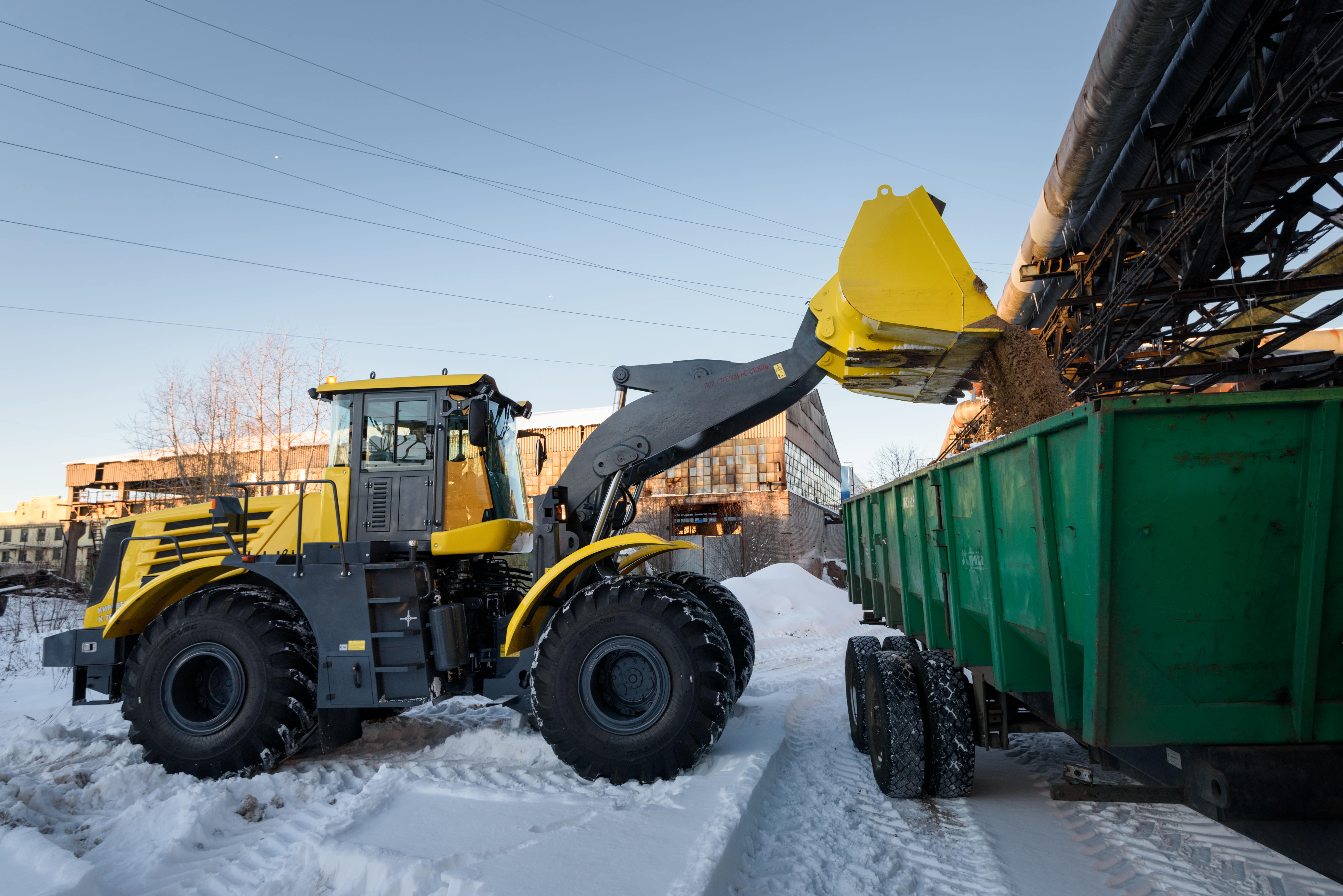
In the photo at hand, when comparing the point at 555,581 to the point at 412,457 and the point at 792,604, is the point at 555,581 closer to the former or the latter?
the point at 412,457

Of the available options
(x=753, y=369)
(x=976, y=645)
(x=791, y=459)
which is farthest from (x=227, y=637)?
(x=791, y=459)

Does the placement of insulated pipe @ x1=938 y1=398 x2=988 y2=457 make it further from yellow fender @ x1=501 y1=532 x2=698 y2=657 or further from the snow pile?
yellow fender @ x1=501 y1=532 x2=698 y2=657

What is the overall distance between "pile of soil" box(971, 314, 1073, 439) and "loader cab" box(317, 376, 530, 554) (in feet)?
12.4

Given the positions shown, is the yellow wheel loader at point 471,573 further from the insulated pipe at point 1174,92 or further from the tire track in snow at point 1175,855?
the insulated pipe at point 1174,92

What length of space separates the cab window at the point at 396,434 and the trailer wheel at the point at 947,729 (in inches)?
165

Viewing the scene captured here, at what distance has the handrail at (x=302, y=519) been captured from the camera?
5.92 m

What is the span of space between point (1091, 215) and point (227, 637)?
9593mm

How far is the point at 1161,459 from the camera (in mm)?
2836

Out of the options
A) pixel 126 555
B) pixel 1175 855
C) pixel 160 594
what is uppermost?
pixel 126 555

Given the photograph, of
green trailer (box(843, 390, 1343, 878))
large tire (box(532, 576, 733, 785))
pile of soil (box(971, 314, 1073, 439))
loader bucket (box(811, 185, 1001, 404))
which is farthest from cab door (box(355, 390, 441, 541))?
green trailer (box(843, 390, 1343, 878))

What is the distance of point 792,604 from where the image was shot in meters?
17.3

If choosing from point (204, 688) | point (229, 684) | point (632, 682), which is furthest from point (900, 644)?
point (204, 688)

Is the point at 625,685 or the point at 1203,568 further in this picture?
the point at 625,685

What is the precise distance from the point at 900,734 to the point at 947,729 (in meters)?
0.28
